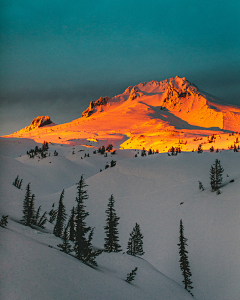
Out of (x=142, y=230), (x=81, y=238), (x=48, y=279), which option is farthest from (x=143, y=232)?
(x=48, y=279)

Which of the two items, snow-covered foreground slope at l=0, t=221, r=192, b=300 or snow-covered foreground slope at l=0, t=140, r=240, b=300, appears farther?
snow-covered foreground slope at l=0, t=140, r=240, b=300

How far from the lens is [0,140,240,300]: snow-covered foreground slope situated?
8.23 metres

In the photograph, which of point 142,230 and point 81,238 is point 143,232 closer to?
point 142,230

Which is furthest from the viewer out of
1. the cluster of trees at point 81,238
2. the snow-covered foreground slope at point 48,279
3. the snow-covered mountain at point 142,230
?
the cluster of trees at point 81,238

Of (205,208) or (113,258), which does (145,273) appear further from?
(205,208)

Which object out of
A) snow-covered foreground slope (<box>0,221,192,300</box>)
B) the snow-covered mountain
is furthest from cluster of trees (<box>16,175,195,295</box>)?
snow-covered foreground slope (<box>0,221,192,300</box>)

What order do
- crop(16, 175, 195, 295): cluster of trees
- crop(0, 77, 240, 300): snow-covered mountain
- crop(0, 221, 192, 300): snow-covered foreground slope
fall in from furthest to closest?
crop(16, 175, 195, 295): cluster of trees → crop(0, 77, 240, 300): snow-covered mountain → crop(0, 221, 192, 300): snow-covered foreground slope

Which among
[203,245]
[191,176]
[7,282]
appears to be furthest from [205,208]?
[7,282]

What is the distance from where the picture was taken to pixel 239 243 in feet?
67.4

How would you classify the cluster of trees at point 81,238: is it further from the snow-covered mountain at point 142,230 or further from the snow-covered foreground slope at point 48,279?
the snow-covered foreground slope at point 48,279

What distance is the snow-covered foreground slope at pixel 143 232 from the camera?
324 inches

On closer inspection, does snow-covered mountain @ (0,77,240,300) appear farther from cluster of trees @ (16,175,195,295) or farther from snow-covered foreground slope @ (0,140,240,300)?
cluster of trees @ (16,175,195,295)

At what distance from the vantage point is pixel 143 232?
96.4ft

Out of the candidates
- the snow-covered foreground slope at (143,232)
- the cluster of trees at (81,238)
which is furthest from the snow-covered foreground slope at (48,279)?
the cluster of trees at (81,238)
